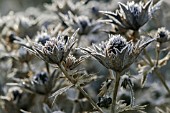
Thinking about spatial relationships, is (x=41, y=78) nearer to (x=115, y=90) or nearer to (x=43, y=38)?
(x=43, y=38)

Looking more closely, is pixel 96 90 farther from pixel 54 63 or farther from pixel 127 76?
pixel 54 63

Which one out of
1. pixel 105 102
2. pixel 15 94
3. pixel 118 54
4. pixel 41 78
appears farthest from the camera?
pixel 15 94

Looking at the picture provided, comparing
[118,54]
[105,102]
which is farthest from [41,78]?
[118,54]

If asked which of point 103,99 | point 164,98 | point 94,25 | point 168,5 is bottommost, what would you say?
point 103,99

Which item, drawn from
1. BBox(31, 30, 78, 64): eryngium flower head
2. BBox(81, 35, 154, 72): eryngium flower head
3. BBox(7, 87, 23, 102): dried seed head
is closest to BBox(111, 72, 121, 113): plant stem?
BBox(81, 35, 154, 72): eryngium flower head

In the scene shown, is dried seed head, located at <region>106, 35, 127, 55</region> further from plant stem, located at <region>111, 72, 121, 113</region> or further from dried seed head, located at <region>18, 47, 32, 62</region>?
dried seed head, located at <region>18, 47, 32, 62</region>

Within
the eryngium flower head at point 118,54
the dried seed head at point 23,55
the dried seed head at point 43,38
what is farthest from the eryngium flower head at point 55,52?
the dried seed head at point 23,55

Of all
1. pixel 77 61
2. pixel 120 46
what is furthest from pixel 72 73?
pixel 120 46

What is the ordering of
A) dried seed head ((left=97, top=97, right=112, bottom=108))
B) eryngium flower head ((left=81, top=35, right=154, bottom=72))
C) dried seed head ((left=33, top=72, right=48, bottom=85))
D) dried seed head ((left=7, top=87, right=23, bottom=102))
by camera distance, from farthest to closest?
dried seed head ((left=7, top=87, right=23, bottom=102))
dried seed head ((left=33, top=72, right=48, bottom=85))
dried seed head ((left=97, top=97, right=112, bottom=108))
eryngium flower head ((left=81, top=35, right=154, bottom=72))
